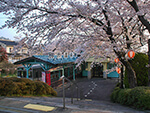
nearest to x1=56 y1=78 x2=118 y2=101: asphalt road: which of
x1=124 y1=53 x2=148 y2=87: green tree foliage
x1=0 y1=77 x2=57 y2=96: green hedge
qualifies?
x1=0 y1=77 x2=57 y2=96: green hedge

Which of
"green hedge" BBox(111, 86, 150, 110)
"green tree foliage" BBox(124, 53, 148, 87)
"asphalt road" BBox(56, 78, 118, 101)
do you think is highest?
"green tree foliage" BBox(124, 53, 148, 87)

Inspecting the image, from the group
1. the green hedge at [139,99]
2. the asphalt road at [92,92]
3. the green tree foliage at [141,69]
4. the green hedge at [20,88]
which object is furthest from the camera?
the asphalt road at [92,92]

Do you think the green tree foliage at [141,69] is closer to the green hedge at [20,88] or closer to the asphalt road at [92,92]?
the asphalt road at [92,92]

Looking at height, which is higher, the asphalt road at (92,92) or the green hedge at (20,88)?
the green hedge at (20,88)

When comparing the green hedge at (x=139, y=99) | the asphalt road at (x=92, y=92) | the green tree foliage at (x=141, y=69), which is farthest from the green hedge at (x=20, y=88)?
the green tree foliage at (x=141, y=69)

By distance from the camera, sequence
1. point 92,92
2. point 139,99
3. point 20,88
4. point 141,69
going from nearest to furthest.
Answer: point 139,99 < point 20,88 < point 141,69 < point 92,92

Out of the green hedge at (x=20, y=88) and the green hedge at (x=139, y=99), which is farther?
the green hedge at (x=20, y=88)

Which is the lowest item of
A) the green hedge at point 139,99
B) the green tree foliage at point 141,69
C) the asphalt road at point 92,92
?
the asphalt road at point 92,92

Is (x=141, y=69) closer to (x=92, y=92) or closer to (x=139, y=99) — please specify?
(x=139, y=99)

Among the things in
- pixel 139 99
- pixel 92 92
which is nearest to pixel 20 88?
pixel 139 99

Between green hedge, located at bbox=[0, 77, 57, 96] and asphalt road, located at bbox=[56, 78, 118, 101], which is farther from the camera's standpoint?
asphalt road, located at bbox=[56, 78, 118, 101]

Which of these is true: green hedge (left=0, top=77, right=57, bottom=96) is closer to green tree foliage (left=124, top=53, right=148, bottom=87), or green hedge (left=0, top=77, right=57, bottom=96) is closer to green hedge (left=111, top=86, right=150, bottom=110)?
green hedge (left=111, top=86, right=150, bottom=110)

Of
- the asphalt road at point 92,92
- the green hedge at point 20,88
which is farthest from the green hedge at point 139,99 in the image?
the green hedge at point 20,88

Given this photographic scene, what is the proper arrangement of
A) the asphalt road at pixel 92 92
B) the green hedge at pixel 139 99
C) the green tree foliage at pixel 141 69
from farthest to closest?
the asphalt road at pixel 92 92 < the green tree foliage at pixel 141 69 < the green hedge at pixel 139 99
